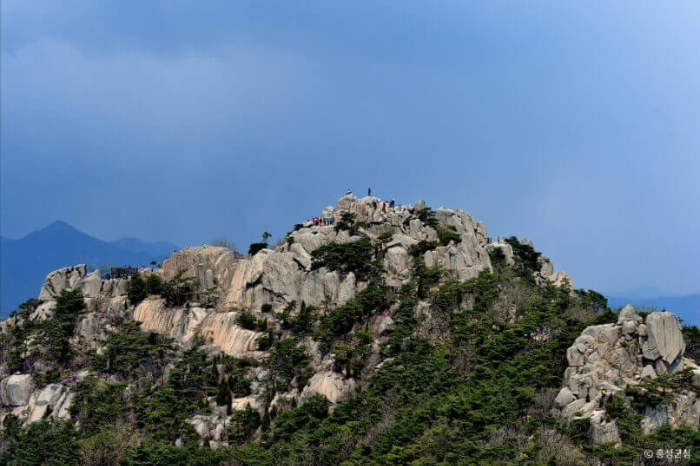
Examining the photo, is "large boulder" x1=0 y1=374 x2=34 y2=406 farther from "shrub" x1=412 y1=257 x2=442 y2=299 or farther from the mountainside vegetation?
"shrub" x1=412 y1=257 x2=442 y2=299

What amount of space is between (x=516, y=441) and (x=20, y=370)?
56803mm

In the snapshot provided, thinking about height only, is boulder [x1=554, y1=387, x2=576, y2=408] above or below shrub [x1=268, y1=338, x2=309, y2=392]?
below

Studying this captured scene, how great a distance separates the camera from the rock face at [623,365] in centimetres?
5409

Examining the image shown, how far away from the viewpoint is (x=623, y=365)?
58.1 m

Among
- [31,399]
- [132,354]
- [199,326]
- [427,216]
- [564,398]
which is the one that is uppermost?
[427,216]

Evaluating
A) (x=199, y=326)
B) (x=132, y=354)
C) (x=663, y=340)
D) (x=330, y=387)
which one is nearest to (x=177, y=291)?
(x=199, y=326)

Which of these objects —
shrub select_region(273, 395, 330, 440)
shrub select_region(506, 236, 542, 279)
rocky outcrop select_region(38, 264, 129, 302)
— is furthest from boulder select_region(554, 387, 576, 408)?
rocky outcrop select_region(38, 264, 129, 302)

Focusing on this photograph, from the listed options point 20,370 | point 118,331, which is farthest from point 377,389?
point 20,370

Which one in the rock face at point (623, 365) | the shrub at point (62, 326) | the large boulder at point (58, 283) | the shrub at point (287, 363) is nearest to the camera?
the rock face at point (623, 365)

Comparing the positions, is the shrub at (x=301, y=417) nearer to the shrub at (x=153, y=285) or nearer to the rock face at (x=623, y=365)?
the rock face at (x=623, y=365)

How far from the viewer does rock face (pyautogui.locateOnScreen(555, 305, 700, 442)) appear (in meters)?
54.1

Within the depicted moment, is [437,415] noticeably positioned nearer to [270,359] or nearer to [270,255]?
[270,359]

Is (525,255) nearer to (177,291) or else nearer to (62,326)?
(177,291)

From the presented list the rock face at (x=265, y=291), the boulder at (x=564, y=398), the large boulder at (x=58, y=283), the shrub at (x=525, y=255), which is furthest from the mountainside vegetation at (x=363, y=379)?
the large boulder at (x=58, y=283)
